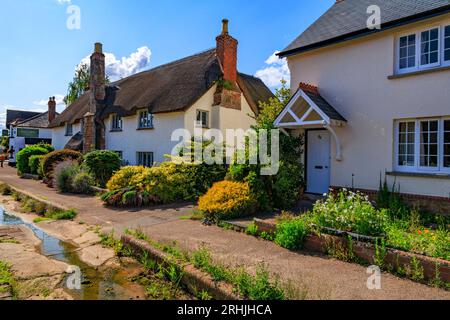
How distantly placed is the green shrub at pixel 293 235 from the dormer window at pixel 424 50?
18.6 ft

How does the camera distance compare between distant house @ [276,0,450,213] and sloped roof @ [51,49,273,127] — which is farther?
sloped roof @ [51,49,273,127]

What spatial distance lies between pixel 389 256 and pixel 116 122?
1922 centimetres

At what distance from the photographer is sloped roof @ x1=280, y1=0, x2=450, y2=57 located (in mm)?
8203

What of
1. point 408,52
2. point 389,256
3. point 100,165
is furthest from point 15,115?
point 389,256

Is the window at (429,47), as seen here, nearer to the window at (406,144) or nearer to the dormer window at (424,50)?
the dormer window at (424,50)

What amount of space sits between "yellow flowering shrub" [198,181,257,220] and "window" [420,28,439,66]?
5819mm

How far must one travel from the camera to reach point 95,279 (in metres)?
5.12

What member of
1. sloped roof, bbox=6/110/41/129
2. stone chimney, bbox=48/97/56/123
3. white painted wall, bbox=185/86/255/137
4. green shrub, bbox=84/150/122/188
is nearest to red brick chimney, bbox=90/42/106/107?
green shrub, bbox=84/150/122/188

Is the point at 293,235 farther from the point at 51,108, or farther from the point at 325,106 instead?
the point at 51,108

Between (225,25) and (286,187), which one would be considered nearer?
(286,187)

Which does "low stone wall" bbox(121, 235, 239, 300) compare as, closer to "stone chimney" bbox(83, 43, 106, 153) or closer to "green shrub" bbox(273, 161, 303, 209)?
"green shrub" bbox(273, 161, 303, 209)

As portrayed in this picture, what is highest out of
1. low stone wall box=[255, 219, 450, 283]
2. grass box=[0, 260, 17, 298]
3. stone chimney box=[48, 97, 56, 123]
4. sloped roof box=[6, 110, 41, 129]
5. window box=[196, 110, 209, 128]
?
sloped roof box=[6, 110, 41, 129]

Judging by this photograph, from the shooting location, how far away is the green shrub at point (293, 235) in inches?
236

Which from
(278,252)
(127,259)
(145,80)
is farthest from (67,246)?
(145,80)
